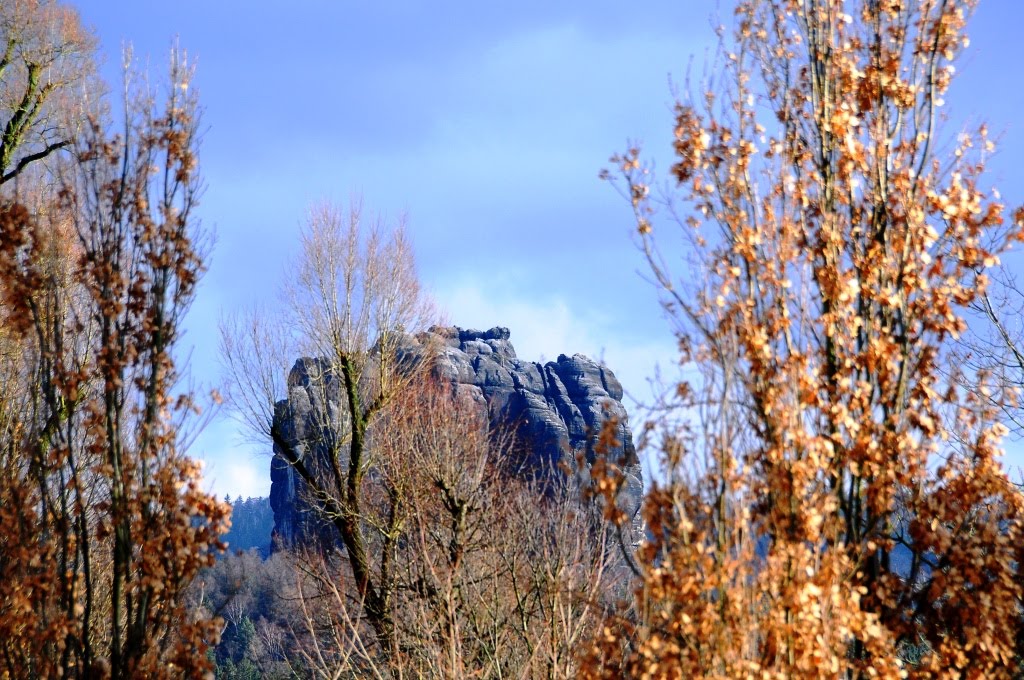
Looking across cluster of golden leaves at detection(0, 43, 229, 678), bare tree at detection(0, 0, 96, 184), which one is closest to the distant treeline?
bare tree at detection(0, 0, 96, 184)

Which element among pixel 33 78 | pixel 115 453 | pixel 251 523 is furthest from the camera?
pixel 251 523

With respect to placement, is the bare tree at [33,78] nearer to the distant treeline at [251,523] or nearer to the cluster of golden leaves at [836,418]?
the cluster of golden leaves at [836,418]

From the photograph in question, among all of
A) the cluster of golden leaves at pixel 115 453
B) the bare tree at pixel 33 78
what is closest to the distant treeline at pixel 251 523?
the bare tree at pixel 33 78

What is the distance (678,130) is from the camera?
7.11 meters

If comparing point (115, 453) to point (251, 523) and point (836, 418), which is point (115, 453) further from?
point (251, 523)

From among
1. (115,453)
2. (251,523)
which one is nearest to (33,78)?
(115,453)

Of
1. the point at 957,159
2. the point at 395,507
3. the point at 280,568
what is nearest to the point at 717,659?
the point at 957,159

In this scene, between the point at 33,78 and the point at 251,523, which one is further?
the point at 251,523

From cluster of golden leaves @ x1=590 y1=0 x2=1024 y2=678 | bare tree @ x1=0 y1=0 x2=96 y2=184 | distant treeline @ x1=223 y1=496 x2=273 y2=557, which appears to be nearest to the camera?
cluster of golden leaves @ x1=590 y1=0 x2=1024 y2=678

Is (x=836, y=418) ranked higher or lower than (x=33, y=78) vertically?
lower

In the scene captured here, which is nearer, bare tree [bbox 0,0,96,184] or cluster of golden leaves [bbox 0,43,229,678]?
cluster of golden leaves [bbox 0,43,229,678]

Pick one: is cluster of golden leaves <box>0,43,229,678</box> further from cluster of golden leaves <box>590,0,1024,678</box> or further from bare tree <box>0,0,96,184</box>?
bare tree <box>0,0,96,184</box>

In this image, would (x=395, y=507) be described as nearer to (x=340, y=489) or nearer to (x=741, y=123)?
(x=340, y=489)

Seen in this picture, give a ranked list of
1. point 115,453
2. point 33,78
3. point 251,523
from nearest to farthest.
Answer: point 115,453 < point 33,78 < point 251,523
